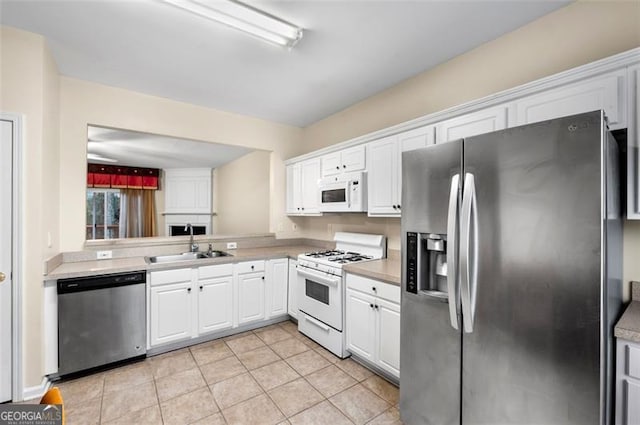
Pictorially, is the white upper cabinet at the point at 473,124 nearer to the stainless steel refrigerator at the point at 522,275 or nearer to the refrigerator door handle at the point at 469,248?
the stainless steel refrigerator at the point at 522,275

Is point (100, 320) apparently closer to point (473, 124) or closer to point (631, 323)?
point (473, 124)

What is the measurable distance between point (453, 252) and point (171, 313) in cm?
264

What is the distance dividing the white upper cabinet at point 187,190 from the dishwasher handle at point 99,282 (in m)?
4.27

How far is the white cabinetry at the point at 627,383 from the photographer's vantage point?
3.92 ft

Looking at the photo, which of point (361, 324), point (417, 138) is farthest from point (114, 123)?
point (361, 324)

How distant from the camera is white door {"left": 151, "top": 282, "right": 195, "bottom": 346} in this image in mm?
2701

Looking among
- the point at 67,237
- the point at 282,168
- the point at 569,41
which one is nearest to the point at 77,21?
the point at 67,237

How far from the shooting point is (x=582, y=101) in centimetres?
157

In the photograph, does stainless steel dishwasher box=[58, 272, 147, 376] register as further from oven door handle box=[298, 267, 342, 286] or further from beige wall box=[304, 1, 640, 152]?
beige wall box=[304, 1, 640, 152]

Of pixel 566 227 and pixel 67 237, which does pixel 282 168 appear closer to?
pixel 67 237

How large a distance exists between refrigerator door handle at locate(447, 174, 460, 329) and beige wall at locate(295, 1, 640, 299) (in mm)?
1042

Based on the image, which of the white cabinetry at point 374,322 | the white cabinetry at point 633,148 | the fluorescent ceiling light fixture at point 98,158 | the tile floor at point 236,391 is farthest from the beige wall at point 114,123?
the white cabinetry at point 633,148

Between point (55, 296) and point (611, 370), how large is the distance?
3.55 metres

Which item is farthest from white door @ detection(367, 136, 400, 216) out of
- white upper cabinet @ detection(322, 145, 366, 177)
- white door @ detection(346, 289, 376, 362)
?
white door @ detection(346, 289, 376, 362)
